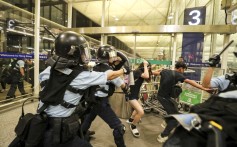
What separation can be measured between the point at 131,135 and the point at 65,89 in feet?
7.10

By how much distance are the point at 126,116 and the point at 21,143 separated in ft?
9.44

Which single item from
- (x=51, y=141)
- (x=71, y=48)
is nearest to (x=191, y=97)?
(x=71, y=48)

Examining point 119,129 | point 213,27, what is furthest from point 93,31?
point 119,129

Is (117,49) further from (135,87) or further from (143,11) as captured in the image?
(143,11)

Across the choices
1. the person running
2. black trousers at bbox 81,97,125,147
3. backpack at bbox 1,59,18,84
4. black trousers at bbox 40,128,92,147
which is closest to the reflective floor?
the person running

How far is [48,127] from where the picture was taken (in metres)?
1.51

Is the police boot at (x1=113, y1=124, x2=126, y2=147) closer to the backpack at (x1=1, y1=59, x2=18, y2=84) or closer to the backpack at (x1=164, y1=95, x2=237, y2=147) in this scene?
the backpack at (x1=164, y1=95, x2=237, y2=147)

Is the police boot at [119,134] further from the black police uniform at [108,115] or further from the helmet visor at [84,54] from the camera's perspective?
the helmet visor at [84,54]

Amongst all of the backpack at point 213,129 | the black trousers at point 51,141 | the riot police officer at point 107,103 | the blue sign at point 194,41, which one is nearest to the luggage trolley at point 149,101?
the blue sign at point 194,41

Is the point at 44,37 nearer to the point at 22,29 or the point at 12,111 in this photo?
the point at 22,29

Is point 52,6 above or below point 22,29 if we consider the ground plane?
above

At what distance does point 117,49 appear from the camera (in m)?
5.78

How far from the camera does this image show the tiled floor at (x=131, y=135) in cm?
287

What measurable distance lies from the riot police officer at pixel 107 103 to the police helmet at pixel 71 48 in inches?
28.9
